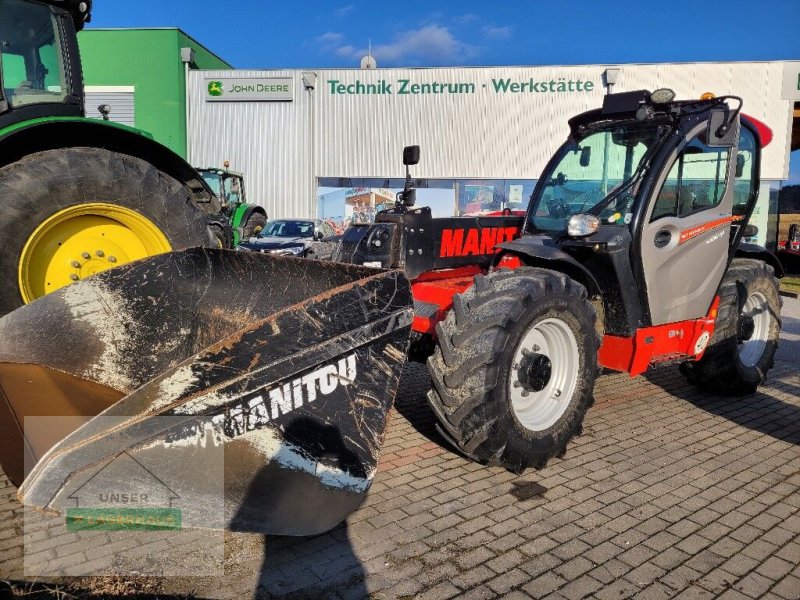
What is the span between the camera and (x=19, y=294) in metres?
3.93

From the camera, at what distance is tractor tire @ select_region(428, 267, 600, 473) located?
339 cm

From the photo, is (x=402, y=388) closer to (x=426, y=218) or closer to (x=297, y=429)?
(x=426, y=218)

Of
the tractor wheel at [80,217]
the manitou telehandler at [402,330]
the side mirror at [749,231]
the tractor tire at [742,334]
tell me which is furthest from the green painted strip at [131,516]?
the side mirror at [749,231]

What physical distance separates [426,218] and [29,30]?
310 cm

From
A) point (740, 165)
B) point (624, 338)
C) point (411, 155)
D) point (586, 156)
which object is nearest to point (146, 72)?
point (411, 155)

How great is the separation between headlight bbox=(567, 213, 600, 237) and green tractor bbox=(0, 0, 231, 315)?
2.52 meters

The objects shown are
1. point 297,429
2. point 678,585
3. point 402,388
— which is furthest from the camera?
point 402,388

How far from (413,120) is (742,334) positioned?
17.3 m

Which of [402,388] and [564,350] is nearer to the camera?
[564,350]

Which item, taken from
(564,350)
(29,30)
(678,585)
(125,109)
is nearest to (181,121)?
(125,109)

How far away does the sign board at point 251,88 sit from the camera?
21547mm

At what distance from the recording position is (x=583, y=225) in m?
4.18

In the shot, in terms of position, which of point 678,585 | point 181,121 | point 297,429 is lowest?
point 678,585

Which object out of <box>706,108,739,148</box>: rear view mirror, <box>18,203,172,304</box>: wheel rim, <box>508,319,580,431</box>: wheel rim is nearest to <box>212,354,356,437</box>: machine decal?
<box>508,319,580,431</box>: wheel rim
